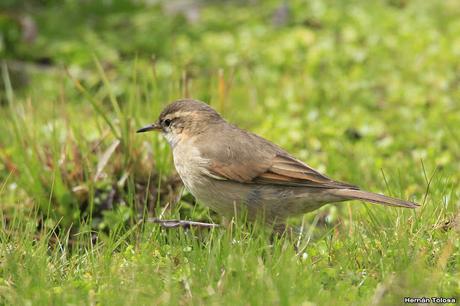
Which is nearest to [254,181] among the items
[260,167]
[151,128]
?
[260,167]

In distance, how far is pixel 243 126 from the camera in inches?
351

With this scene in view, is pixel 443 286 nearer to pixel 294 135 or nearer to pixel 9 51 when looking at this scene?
pixel 294 135

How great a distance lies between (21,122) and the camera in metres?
7.30

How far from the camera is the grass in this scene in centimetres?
452

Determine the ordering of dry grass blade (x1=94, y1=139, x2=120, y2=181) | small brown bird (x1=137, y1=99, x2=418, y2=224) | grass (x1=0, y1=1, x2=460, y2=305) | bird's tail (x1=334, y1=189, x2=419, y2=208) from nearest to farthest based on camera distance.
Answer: grass (x1=0, y1=1, x2=460, y2=305)
bird's tail (x1=334, y1=189, x2=419, y2=208)
small brown bird (x1=137, y1=99, x2=418, y2=224)
dry grass blade (x1=94, y1=139, x2=120, y2=181)

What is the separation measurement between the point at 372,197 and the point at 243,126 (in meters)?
3.65

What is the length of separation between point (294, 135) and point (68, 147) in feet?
8.29

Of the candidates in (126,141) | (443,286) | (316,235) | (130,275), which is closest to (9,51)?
(126,141)

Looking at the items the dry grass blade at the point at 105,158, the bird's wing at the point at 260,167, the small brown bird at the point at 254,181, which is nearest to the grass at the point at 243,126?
the dry grass blade at the point at 105,158

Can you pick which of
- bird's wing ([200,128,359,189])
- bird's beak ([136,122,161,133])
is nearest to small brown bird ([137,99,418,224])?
bird's wing ([200,128,359,189])

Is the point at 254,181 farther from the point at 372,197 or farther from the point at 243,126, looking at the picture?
the point at 243,126

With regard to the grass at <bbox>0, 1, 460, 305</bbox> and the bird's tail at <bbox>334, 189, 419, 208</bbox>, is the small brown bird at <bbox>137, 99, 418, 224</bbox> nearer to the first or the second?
the bird's tail at <bbox>334, 189, 419, 208</bbox>

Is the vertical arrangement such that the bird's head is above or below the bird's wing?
above

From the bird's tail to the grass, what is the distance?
4.3 inches
